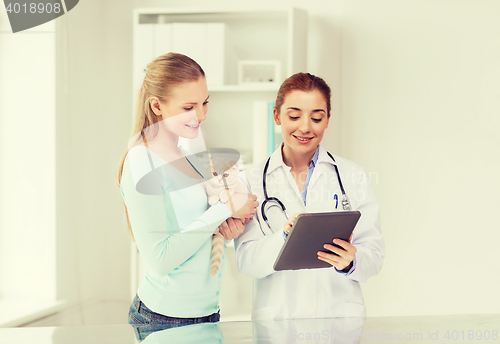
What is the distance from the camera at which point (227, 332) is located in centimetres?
64

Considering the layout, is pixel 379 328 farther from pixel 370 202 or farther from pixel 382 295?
pixel 382 295

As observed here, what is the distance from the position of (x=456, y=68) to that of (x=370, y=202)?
0.99 m

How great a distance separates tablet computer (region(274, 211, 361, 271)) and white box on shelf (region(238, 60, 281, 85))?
2.97ft

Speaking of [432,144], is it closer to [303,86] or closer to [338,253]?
[303,86]

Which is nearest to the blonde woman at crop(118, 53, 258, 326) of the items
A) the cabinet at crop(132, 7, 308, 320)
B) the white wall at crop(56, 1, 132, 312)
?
the cabinet at crop(132, 7, 308, 320)

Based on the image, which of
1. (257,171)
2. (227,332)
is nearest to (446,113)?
(257,171)

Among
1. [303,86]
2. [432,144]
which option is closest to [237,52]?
[303,86]

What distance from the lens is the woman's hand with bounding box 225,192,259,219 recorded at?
3.10ft

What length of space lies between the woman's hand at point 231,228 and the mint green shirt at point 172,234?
1.7 inches

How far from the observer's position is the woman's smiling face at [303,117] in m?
1.04

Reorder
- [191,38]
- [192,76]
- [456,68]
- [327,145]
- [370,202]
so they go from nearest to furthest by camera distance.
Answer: [192,76] → [370,202] → [191,38] → [456,68] → [327,145]

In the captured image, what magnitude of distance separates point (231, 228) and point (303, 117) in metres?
0.34

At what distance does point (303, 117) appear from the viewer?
1.04 meters

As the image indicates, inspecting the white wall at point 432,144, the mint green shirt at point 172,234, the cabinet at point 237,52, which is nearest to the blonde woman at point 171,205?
the mint green shirt at point 172,234
